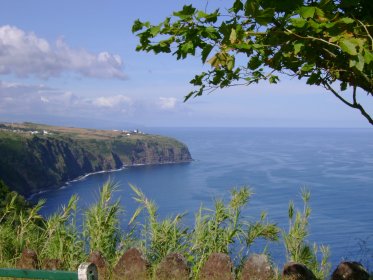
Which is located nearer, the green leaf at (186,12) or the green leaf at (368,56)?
the green leaf at (368,56)

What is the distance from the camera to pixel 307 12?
2523mm

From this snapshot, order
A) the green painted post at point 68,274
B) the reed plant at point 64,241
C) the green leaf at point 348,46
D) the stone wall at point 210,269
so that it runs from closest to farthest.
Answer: the green leaf at point 348,46
the green painted post at point 68,274
the stone wall at point 210,269
the reed plant at point 64,241

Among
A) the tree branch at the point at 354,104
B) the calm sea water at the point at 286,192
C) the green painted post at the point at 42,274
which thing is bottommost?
the calm sea water at the point at 286,192

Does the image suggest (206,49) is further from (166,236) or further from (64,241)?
(64,241)

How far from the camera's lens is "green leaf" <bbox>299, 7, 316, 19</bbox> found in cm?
252

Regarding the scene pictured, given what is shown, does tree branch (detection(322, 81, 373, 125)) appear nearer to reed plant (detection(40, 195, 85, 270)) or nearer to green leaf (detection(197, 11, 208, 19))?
green leaf (detection(197, 11, 208, 19))

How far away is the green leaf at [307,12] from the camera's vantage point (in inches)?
99.1

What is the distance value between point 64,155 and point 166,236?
15458 cm

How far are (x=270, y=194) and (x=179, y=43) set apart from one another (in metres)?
77.4

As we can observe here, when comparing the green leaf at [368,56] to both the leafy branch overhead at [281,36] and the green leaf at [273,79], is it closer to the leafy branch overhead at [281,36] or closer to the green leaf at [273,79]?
the leafy branch overhead at [281,36]

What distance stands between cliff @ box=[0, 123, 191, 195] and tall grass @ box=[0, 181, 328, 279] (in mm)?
118309

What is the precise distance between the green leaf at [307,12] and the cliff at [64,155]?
406ft

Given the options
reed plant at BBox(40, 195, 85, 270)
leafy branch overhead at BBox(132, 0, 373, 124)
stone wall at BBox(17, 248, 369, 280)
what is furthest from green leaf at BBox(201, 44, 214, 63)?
reed plant at BBox(40, 195, 85, 270)

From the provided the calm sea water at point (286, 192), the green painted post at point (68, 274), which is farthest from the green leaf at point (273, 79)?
the calm sea water at point (286, 192)
